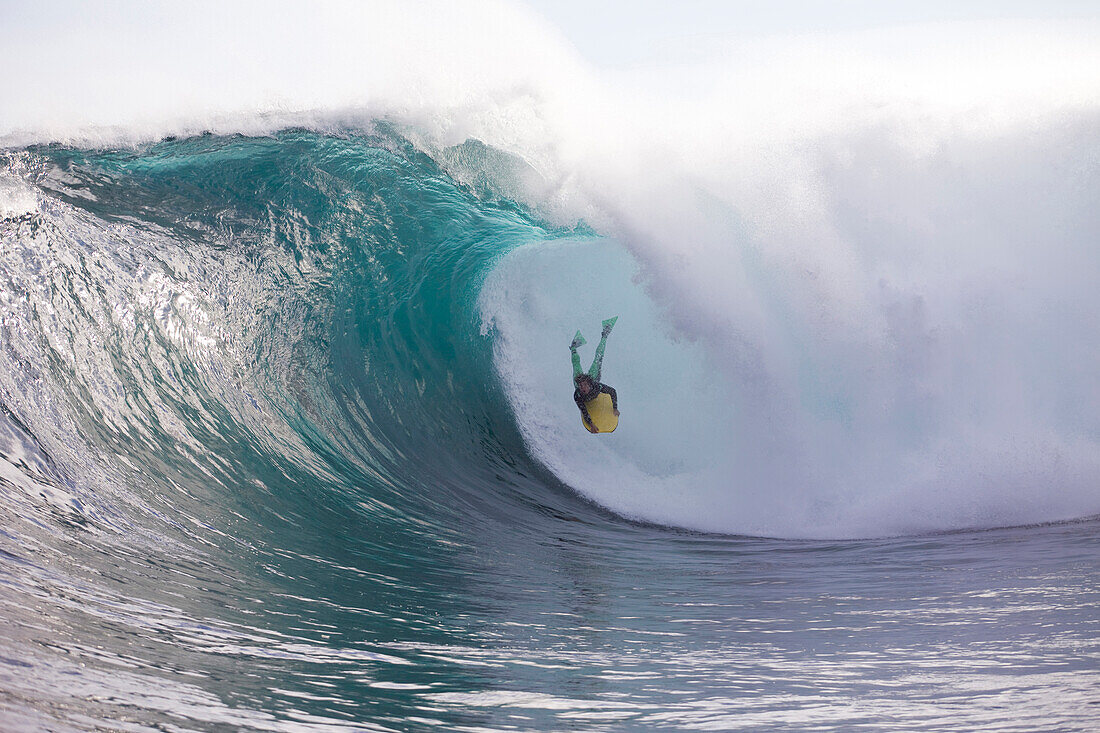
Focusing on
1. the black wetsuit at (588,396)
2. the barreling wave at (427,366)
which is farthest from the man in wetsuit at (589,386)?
the barreling wave at (427,366)

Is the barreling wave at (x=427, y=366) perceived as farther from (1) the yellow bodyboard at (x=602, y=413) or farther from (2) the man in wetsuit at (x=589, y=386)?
(2) the man in wetsuit at (x=589, y=386)

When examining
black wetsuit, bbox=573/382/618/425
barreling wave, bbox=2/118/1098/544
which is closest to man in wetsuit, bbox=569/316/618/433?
black wetsuit, bbox=573/382/618/425

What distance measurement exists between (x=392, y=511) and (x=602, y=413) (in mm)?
1913

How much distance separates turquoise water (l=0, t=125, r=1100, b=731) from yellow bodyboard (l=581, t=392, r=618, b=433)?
57cm

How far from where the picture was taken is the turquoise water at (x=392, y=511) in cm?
277

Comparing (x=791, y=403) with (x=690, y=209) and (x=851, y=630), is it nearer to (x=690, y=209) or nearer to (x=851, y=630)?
(x=690, y=209)

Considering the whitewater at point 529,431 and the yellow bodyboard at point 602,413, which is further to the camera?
the yellow bodyboard at point 602,413

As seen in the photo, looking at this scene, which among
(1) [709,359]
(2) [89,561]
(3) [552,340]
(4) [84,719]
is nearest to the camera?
(4) [84,719]

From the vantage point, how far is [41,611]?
3.20 metres

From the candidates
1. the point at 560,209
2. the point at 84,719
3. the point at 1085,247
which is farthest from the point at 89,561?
the point at 1085,247

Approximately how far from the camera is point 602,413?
648 centimetres

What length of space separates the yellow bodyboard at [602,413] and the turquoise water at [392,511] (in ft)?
1.88

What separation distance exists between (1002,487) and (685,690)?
4.05 m

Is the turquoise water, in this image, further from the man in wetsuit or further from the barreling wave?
the man in wetsuit
